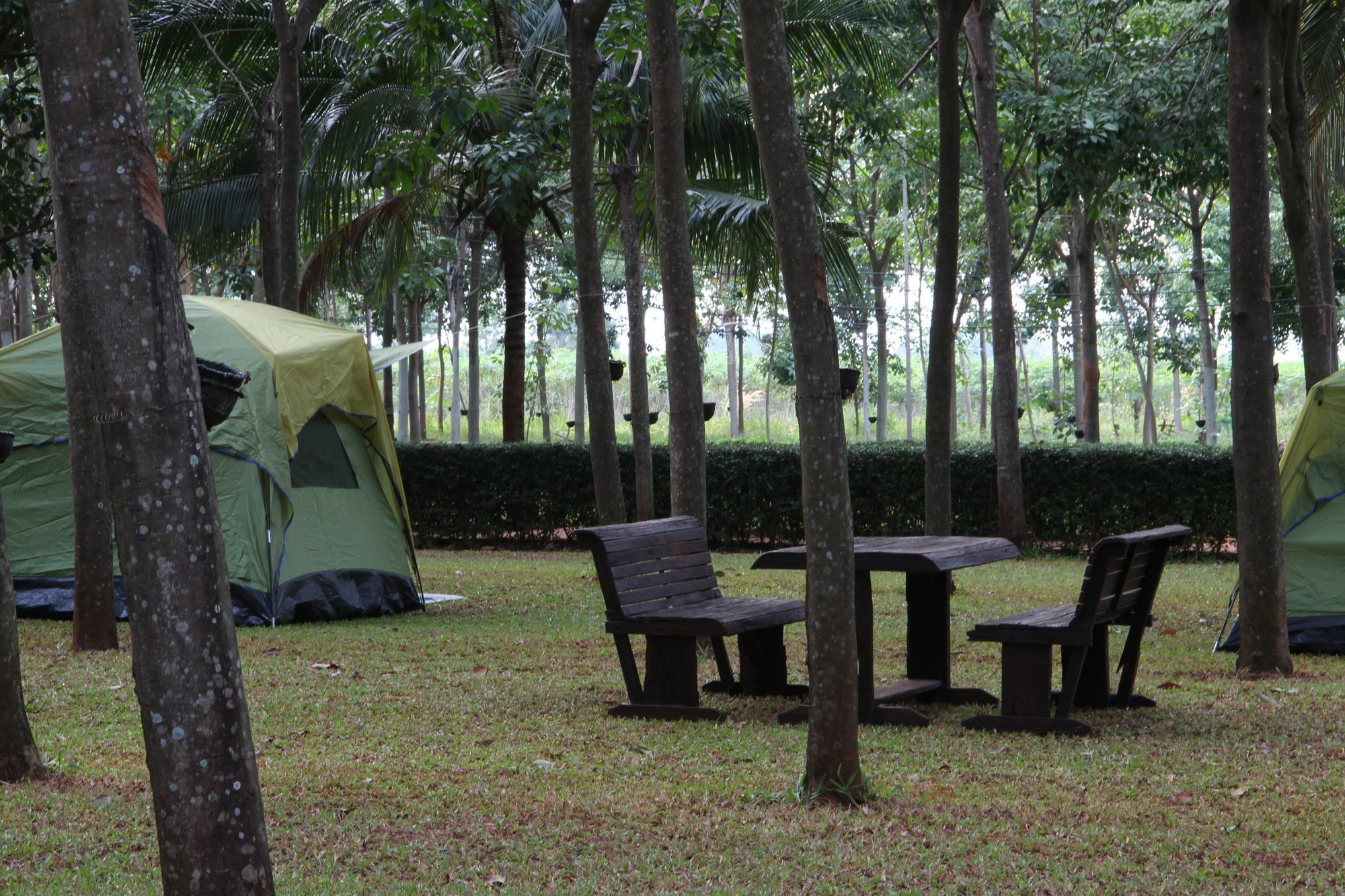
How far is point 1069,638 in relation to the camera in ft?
17.7

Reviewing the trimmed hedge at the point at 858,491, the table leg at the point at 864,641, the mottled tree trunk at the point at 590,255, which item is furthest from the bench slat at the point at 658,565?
the trimmed hedge at the point at 858,491

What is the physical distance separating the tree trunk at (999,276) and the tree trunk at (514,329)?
6568mm

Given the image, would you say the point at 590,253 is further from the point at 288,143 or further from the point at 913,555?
the point at 913,555

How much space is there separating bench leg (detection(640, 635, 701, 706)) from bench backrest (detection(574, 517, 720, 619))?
0.19 meters

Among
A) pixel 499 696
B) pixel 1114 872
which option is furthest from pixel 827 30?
pixel 1114 872

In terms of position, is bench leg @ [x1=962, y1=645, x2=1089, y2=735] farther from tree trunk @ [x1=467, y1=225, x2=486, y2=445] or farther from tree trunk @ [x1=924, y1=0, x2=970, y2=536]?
tree trunk @ [x1=467, y1=225, x2=486, y2=445]

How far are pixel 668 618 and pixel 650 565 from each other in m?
0.44

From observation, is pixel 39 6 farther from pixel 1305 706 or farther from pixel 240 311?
pixel 240 311

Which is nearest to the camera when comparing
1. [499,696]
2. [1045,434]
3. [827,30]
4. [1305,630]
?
[499,696]

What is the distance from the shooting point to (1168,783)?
4.65m

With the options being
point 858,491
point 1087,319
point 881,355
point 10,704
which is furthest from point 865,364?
point 10,704

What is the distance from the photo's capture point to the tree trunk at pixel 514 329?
1722 cm

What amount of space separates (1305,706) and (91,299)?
576 centimetres

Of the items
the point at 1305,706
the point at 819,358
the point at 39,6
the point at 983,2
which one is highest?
the point at 983,2
